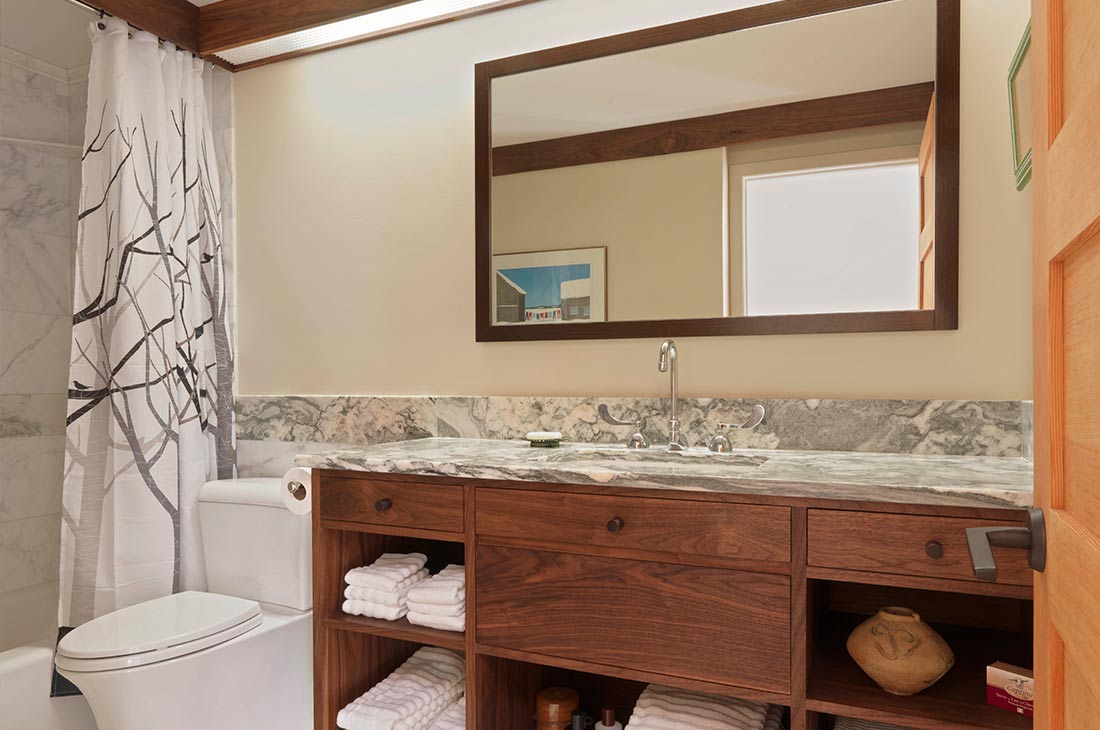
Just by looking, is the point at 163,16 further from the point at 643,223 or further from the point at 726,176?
the point at 726,176

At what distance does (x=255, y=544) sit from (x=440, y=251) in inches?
41.6

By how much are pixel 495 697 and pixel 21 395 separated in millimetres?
2179

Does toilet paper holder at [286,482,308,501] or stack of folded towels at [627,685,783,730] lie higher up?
toilet paper holder at [286,482,308,501]

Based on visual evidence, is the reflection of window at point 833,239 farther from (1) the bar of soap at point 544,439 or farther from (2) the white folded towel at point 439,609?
(2) the white folded towel at point 439,609

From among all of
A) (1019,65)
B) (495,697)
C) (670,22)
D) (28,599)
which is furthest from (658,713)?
(28,599)

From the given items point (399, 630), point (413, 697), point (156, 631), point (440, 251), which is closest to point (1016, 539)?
point (399, 630)

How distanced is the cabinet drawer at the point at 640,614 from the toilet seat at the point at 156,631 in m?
0.79

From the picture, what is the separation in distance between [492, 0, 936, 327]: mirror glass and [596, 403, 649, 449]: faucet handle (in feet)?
0.85

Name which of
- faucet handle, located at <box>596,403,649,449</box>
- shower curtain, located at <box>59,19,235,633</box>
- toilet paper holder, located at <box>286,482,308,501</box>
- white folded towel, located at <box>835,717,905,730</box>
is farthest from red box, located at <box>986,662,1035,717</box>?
shower curtain, located at <box>59,19,235,633</box>

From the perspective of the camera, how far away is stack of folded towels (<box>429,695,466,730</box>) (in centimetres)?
171

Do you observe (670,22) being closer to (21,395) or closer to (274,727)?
(274,727)

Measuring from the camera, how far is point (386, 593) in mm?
1687

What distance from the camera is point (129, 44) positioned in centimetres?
227

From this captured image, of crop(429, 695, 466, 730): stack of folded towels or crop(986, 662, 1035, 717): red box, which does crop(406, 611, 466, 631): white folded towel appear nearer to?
crop(429, 695, 466, 730): stack of folded towels
